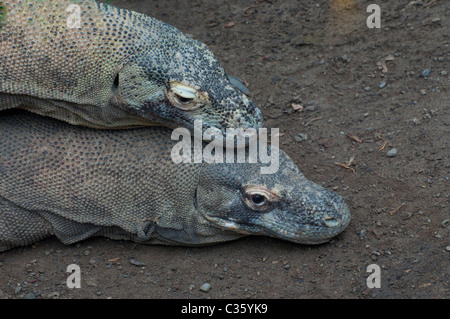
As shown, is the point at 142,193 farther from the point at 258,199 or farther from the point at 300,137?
the point at 300,137

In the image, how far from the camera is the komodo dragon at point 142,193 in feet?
12.8

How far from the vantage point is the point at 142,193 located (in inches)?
157

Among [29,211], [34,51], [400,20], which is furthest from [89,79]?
[400,20]

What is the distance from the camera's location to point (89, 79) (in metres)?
3.73

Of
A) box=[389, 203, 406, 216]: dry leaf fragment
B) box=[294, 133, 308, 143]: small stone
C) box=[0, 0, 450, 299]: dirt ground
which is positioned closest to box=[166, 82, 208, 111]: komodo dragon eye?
box=[0, 0, 450, 299]: dirt ground

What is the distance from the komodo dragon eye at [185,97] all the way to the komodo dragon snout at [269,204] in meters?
0.44

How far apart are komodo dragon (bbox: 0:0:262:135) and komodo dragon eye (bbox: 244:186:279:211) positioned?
0.40 meters

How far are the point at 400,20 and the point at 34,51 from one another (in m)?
3.41

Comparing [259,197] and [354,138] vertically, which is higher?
[354,138]

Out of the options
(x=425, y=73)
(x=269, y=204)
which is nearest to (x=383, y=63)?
(x=425, y=73)

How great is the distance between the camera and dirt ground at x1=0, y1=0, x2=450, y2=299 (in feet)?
12.4

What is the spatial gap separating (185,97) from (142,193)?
727 millimetres

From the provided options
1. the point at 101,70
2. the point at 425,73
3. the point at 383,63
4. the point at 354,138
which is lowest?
the point at 354,138

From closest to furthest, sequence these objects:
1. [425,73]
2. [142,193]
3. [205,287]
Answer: [205,287]
[142,193]
[425,73]
